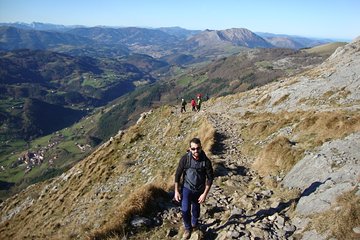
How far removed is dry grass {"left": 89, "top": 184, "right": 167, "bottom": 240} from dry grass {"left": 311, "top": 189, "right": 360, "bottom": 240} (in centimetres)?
714

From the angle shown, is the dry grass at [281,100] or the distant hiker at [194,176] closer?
the distant hiker at [194,176]

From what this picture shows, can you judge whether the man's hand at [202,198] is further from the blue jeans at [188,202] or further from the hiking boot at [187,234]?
the hiking boot at [187,234]

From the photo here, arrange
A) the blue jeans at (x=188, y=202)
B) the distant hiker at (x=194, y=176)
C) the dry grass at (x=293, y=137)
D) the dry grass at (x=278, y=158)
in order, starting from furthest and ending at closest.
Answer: the dry grass at (x=293, y=137) < the dry grass at (x=278, y=158) < the blue jeans at (x=188, y=202) < the distant hiker at (x=194, y=176)

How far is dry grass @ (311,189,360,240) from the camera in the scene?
9.88 meters

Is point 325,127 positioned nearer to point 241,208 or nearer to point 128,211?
point 241,208

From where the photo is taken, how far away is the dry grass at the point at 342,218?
389 inches

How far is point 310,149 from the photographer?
67.5 ft

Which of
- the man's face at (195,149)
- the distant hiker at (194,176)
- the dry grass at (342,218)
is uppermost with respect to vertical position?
the man's face at (195,149)

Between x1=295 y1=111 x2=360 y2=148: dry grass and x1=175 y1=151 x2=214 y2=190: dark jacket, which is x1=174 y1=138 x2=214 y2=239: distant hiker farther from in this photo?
x1=295 y1=111 x2=360 y2=148: dry grass

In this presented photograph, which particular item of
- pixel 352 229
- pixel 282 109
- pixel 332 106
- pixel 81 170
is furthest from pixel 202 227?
pixel 81 170

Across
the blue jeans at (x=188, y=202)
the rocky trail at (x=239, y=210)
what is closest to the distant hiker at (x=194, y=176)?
the blue jeans at (x=188, y=202)

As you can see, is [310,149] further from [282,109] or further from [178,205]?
[282,109]

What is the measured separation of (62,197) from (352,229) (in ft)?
116

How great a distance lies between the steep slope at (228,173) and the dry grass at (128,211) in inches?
1.8
